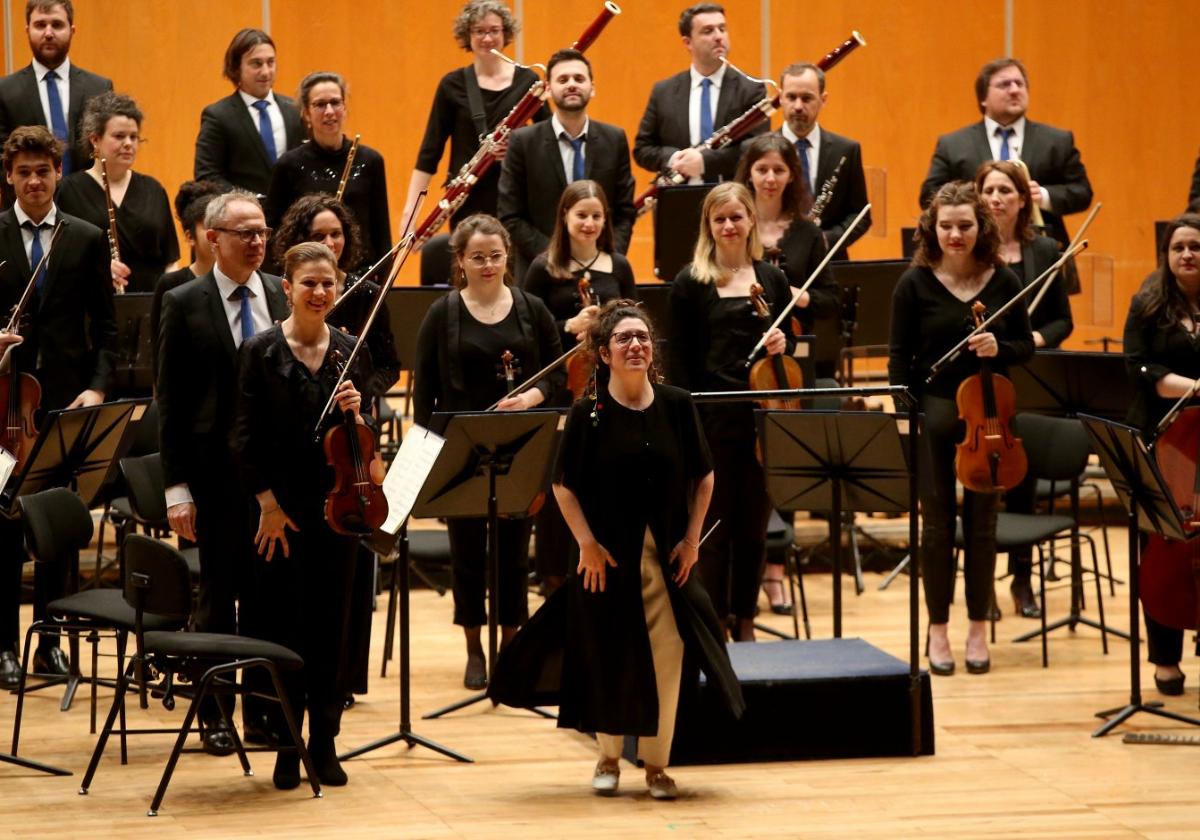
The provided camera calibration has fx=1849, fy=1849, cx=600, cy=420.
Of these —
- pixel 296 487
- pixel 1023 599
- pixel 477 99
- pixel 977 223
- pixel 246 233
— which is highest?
pixel 477 99

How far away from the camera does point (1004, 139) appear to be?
7.23 meters

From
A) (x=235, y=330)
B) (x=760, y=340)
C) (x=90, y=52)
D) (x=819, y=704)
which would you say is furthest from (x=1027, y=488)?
(x=90, y=52)

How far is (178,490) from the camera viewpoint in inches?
183

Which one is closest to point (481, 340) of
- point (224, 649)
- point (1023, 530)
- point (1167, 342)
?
point (224, 649)

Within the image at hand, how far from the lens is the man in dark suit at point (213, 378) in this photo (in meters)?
4.61

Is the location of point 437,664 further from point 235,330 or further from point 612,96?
point 612,96

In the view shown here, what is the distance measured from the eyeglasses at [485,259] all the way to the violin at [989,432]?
4.72 ft

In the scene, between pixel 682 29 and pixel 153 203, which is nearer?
pixel 153 203

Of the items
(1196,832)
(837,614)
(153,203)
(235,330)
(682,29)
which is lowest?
(1196,832)

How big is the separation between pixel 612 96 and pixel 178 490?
5.49 metres

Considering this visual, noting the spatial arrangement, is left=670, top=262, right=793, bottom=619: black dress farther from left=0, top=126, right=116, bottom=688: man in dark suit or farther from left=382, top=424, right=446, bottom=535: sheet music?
left=0, top=126, right=116, bottom=688: man in dark suit

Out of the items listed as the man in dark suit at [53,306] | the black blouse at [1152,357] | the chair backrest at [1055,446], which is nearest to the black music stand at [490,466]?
the man in dark suit at [53,306]

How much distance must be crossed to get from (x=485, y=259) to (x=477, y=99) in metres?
1.79

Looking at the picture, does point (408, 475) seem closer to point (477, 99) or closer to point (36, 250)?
point (36, 250)
